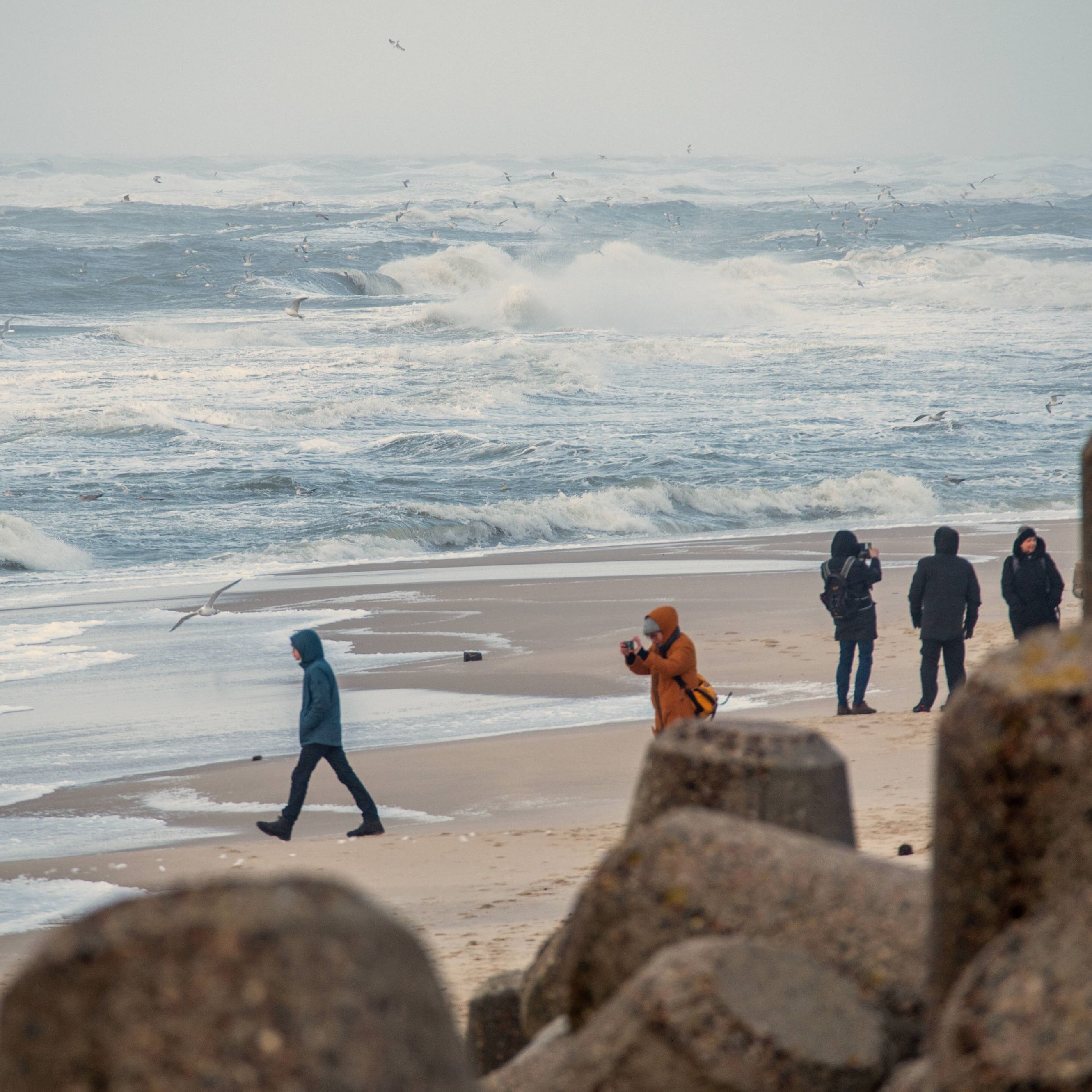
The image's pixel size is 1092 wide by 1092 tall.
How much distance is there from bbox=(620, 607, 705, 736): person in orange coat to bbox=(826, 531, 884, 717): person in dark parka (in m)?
2.66

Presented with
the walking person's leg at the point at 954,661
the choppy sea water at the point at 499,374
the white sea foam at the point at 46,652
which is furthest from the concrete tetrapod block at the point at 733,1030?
the choppy sea water at the point at 499,374

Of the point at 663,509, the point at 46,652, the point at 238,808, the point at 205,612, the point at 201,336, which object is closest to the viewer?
the point at 238,808

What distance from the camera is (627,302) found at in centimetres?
4925

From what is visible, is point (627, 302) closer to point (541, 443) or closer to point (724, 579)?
point (541, 443)

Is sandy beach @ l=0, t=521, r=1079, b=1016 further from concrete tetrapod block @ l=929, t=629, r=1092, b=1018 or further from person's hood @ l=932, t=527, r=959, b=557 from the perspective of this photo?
concrete tetrapod block @ l=929, t=629, r=1092, b=1018

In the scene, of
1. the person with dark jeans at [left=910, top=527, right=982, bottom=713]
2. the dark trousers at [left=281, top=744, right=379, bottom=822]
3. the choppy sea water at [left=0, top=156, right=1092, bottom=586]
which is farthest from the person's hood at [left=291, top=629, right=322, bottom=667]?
the choppy sea water at [left=0, top=156, right=1092, bottom=586]

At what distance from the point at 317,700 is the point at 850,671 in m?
3.79

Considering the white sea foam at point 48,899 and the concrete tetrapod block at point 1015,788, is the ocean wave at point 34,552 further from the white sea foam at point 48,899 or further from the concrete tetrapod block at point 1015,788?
the concrete tetrapod block at point 1015,788

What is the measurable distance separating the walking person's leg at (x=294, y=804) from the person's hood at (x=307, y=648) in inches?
17.7

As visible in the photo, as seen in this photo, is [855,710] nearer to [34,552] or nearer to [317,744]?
[317,744]

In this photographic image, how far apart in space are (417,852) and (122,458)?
18978 millimetres

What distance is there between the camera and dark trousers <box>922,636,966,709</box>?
8.82 meters

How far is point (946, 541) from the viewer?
8711 millimetres

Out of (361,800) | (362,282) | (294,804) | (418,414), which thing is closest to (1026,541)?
(361,800)
